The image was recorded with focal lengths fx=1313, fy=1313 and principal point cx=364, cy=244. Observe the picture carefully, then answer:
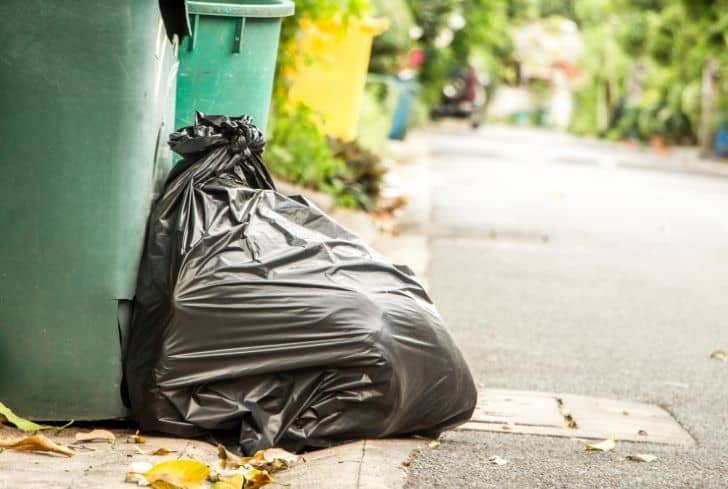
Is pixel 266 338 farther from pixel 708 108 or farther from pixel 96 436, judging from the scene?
pixel 708 108

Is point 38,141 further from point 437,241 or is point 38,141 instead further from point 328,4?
point 437,241

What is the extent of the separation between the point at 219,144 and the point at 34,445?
3.55ft

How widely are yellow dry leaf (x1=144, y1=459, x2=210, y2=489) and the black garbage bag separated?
0.38 m

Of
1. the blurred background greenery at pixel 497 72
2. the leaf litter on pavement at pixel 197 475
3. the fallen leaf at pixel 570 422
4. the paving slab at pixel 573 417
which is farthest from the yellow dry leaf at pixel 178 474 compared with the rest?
the blurred background greenery at pixel 497 72

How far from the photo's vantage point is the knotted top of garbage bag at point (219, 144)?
12.9 ft

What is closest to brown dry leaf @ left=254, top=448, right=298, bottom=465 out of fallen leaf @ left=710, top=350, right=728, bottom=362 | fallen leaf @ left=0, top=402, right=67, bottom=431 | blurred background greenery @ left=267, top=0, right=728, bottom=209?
fallen leaf @ left=0, top=402, right=67, bottom=431

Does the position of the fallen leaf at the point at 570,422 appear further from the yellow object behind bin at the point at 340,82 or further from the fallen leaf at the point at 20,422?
the yellow object behind bin at the point at 340,82

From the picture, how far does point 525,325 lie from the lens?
21.5ft

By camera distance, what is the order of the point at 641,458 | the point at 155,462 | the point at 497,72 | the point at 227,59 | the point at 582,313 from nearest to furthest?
the point at 155,462
the point at 641,458
the point at 227,59
the point at 582,313
the point at 497,72

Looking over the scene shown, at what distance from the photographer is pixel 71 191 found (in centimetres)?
361

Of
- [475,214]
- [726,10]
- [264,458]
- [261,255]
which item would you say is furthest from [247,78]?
[726,10]

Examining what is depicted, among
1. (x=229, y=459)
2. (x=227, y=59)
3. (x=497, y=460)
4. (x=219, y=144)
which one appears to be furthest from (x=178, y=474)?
(x=227, y=59)

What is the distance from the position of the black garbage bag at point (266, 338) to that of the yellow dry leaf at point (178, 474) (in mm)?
376

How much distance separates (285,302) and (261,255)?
0.59ft
